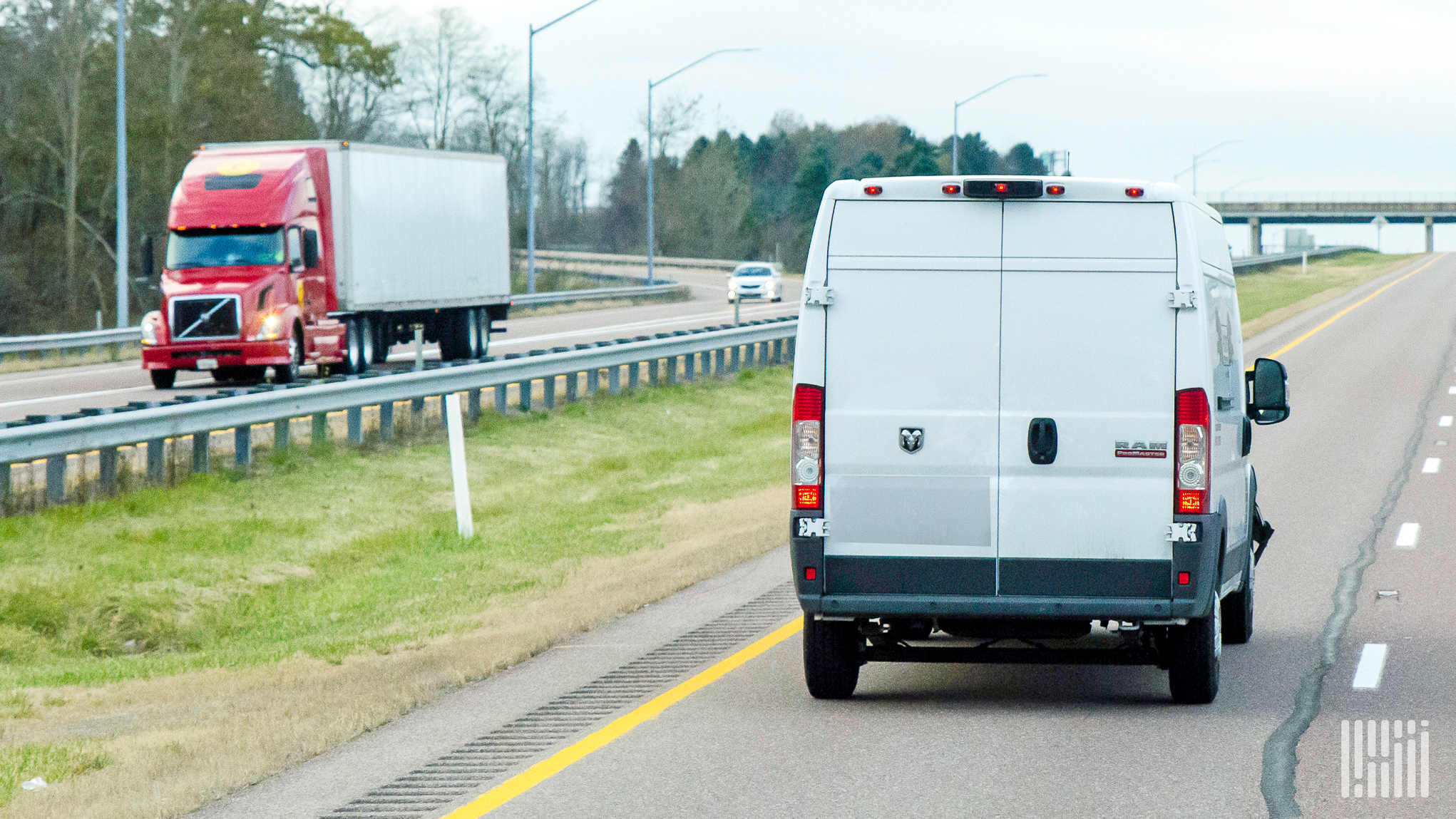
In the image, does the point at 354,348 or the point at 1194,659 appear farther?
the point at 354,348

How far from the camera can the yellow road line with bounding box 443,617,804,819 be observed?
658 centimetres

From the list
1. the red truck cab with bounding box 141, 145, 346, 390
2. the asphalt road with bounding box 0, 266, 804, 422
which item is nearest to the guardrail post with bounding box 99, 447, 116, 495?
the asphalt road with bounding box 0, 266, 804, 422

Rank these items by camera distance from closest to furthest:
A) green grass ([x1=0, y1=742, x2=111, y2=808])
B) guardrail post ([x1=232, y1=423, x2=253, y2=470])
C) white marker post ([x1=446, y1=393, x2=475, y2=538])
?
green grass ([x1=0, y1=742, x2=111, y2=808])
white marker post ([x1=446, y1=393, x2=475, y2=538])
guardrail post ([x1=232, y1=423, x2=253, y2=470])

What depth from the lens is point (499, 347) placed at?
38125 millimetres

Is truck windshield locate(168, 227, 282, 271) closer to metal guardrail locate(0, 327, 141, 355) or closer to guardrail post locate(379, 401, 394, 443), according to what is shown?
metal guardrail locate(0, 327, 141, 355)

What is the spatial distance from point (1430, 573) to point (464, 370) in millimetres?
11397

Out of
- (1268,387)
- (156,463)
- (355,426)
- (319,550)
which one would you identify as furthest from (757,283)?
(1268,387)

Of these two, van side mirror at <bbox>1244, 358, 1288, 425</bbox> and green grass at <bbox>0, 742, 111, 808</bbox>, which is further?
van side mirror at <bbox>1244, 358, 1288, 425</bbox>

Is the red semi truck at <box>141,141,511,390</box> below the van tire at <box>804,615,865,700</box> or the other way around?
the other way around

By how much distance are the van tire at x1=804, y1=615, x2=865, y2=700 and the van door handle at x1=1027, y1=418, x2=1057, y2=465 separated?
49.1 inches

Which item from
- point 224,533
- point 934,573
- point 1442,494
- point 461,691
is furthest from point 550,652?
point 1442,494

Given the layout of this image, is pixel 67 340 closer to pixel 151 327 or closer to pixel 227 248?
pixel 151 327

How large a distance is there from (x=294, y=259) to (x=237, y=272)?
2.81 ft

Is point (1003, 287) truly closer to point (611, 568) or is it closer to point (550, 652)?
point (550, 652)
